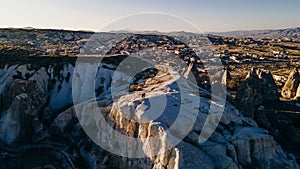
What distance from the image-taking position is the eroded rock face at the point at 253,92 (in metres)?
52.2

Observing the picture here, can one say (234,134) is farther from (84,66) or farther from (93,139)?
(84,66)

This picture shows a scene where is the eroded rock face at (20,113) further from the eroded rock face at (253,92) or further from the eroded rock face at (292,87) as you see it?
the eroded rock face at (292,87)

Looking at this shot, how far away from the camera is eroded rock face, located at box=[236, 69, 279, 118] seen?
52.2 metres

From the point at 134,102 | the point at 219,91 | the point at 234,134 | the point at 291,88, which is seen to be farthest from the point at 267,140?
the point at 291,88

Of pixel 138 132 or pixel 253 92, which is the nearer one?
pixel 138 132

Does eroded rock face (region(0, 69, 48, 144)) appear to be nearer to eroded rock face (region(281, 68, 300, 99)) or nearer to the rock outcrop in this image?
the rock outcrop

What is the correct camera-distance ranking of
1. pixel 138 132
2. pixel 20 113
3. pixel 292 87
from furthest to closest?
1. pixel 292 87
2. pixel 20 113
3. pixel 138 132

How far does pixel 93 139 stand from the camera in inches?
1745


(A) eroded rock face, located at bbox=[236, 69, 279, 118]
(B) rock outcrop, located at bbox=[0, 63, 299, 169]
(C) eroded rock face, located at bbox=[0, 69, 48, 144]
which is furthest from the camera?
(A) eroded rock face, located at bbox=[236, 69, 279, 118]

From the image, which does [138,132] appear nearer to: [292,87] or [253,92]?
[253,92]

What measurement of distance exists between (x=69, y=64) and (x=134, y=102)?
1104 inches

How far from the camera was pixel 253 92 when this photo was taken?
59.9 metres

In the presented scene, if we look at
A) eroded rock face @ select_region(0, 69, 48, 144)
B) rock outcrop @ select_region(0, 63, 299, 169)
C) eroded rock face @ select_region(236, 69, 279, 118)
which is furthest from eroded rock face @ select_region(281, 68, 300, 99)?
eroded rock face @ select_region(0, 69, 48, 144)

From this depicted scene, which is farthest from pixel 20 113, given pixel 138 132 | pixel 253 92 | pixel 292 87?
pixel 292 87
